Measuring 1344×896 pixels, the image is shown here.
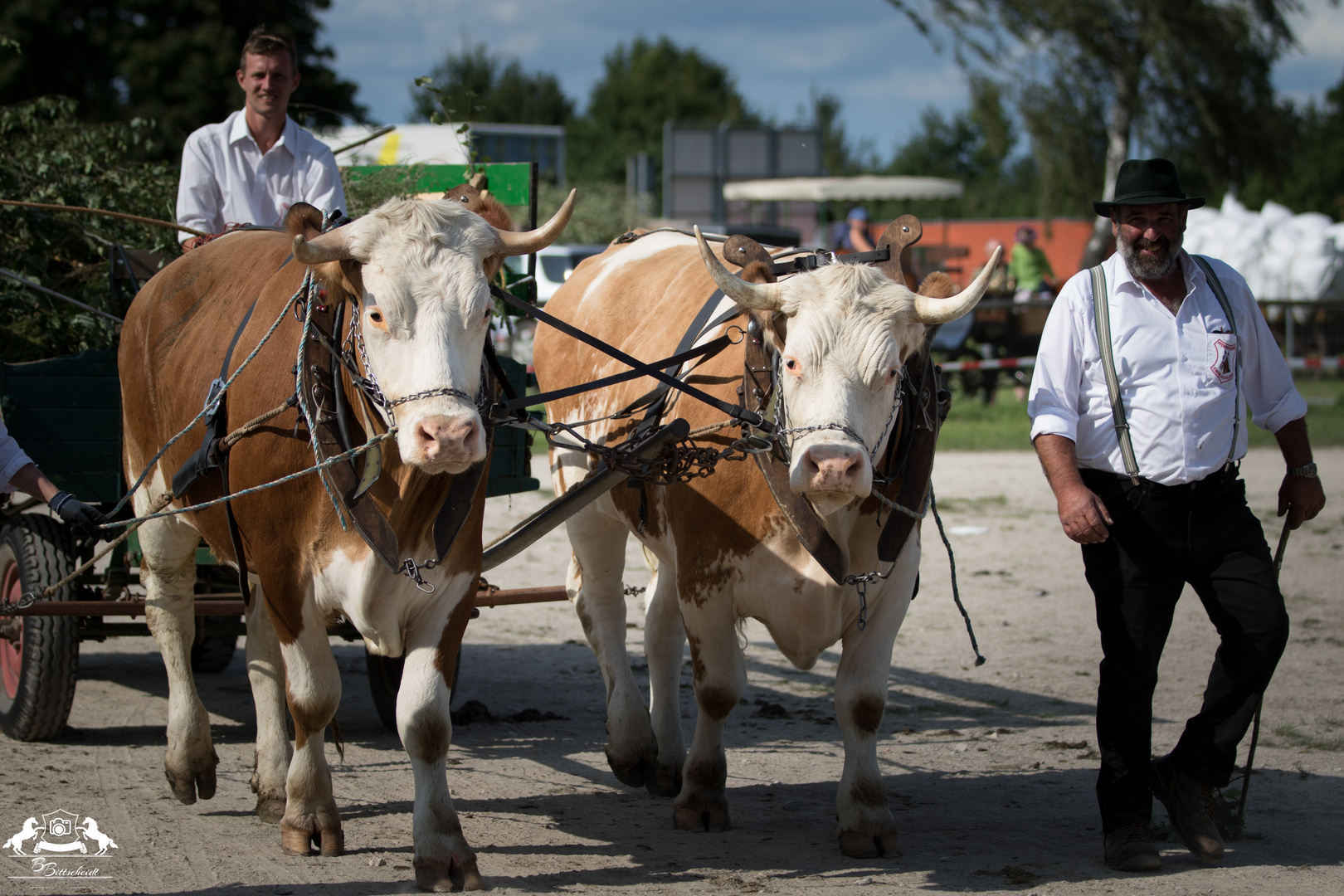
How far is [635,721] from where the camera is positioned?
16.3 feet

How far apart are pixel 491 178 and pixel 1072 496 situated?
3.45 meters

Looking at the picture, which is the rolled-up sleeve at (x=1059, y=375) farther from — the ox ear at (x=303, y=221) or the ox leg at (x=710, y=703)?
the ox ear at (x=303, y=221)

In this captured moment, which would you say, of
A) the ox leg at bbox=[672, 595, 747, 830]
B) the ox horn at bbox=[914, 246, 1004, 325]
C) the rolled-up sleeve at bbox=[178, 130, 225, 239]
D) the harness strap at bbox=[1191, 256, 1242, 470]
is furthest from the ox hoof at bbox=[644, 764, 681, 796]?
the rolled-up sleeve at bbox=[178, 130, 225, 239]

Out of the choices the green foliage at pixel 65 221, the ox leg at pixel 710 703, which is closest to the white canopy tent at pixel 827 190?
the green foliage at pixel 65 221

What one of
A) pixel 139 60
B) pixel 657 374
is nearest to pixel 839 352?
pixel 657 374

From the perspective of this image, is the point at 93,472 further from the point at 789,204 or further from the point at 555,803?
the point at 789,204

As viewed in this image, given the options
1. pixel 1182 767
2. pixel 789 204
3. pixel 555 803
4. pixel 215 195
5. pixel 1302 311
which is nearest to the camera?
pixel 1182 767

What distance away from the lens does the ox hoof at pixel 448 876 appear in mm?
3750

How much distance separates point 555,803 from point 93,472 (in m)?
2.33

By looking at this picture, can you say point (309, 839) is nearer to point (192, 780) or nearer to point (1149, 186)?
point (192, 780)

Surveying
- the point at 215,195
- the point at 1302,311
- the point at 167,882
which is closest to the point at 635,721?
the point at 167,882

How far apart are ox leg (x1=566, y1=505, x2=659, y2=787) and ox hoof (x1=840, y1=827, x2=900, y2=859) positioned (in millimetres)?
1047

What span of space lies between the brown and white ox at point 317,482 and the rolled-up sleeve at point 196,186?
29.7 inches

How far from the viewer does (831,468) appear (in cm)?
357
